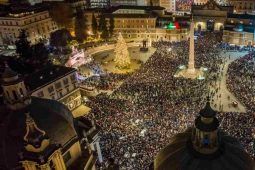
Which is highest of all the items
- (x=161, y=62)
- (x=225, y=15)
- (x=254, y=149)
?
(x=225, y=15)

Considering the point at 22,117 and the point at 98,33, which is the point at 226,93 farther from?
the point at 98,33

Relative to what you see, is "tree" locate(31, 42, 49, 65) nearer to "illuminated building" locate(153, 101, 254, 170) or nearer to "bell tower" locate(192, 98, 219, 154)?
"illuminated building" locate(153, 101, 254, 170)

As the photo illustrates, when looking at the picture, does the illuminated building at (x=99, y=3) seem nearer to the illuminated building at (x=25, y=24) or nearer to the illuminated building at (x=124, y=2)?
the illuminated building at (x=124, y=2)

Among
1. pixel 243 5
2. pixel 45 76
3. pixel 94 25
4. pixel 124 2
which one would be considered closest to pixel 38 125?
pixel 45 76

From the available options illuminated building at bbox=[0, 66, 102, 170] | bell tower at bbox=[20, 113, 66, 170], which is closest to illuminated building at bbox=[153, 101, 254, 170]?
bell tower at bbox=[20, 113, 66, 170]

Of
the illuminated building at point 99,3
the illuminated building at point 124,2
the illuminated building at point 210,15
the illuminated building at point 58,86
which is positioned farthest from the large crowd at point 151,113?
the illuminated building at point 99,3

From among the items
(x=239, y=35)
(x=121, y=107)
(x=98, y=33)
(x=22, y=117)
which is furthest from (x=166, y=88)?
(x=98, y=33)
